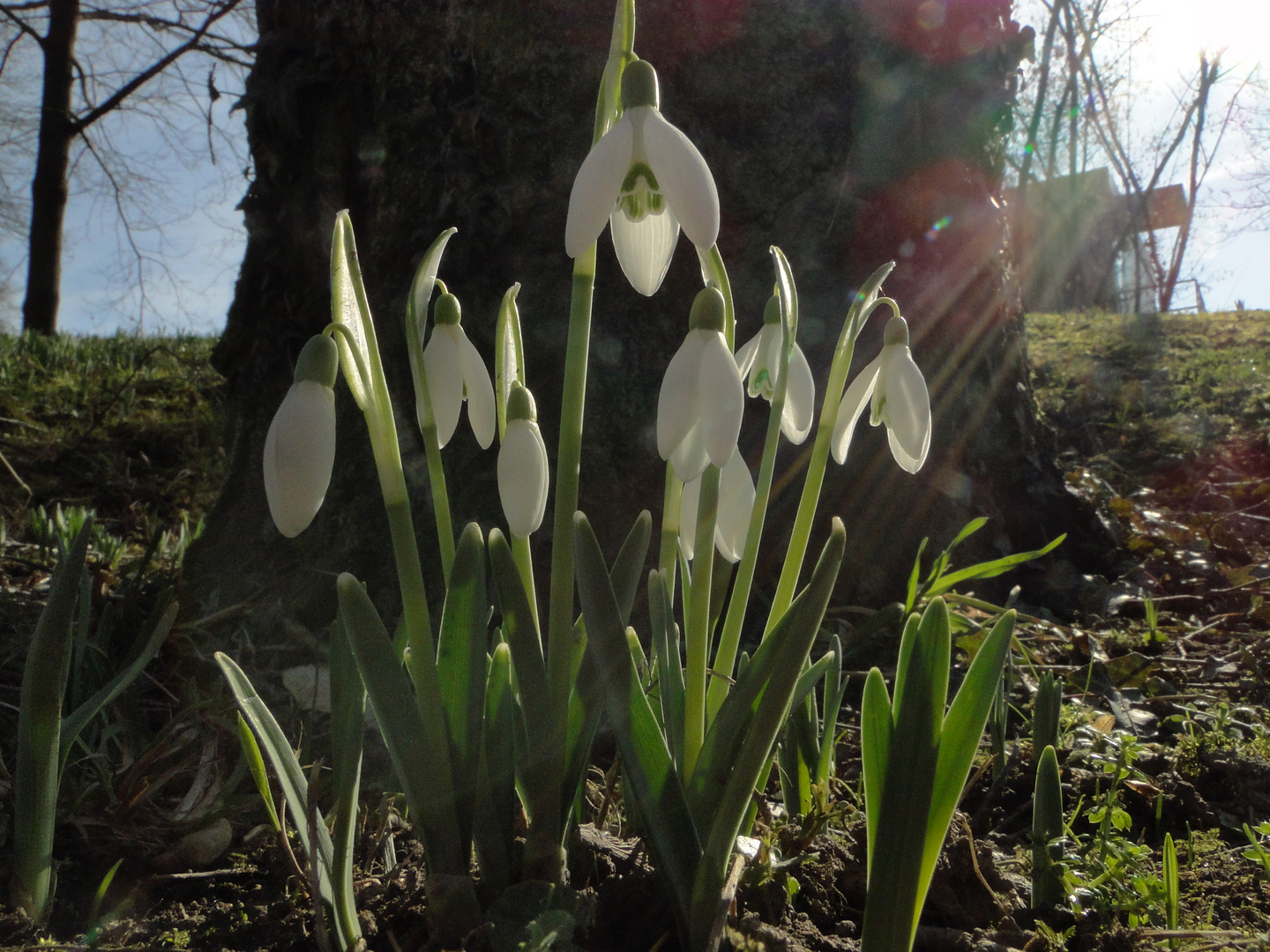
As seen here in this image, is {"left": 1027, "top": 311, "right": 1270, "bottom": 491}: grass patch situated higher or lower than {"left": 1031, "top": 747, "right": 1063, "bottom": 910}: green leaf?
higher

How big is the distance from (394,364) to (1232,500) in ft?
10.7

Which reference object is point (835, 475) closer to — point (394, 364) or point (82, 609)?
point (394, 364)

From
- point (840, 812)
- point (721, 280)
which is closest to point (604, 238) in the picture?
point (721, 280)

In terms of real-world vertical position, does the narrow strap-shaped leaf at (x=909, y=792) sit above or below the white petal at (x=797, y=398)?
below

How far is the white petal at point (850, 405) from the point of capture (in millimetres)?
1063

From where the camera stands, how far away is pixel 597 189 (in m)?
0.76

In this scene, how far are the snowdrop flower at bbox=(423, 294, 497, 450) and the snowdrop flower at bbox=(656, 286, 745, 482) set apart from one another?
27cm

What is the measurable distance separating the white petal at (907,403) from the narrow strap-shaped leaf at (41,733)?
926mm

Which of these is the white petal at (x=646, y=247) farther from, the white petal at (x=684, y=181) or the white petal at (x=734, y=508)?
the white petal at (x=734, y=508)

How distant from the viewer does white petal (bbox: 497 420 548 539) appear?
84cm

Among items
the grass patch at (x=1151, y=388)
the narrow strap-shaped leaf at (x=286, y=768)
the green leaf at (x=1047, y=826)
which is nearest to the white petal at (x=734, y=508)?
the green leaf at (x=1047, y=826)

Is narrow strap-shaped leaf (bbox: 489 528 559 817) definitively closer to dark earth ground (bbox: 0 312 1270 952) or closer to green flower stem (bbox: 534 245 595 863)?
green flower stem (bbox: 534 245 595 863)

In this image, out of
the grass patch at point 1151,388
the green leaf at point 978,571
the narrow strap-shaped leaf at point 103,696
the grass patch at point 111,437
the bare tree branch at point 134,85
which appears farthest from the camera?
the bare tree branch at point 134,85

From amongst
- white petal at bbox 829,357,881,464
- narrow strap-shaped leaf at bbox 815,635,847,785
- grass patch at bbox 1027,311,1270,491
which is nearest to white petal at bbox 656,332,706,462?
white petal at bbox 829,357,881,464
